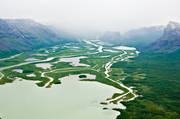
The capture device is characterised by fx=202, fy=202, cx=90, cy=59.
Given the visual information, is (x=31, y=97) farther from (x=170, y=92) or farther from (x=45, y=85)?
(x=170, y=92)

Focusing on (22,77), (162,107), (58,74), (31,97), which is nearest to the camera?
(162,107)

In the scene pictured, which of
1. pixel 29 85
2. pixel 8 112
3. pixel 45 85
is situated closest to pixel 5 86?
pixel 29 85

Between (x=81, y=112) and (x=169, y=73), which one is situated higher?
(x=169, y=73)

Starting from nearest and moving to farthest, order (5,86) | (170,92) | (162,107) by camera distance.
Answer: (162,107) → (170,92) → (5,86)

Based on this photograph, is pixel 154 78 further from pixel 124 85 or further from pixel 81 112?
pixel 81 112

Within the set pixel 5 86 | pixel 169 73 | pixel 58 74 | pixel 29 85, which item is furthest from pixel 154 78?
pixel 5 86

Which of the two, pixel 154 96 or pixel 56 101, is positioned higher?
pixel 154 96

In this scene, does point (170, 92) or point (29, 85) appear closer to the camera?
point (170, 92)

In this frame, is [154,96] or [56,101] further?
[154,96]
